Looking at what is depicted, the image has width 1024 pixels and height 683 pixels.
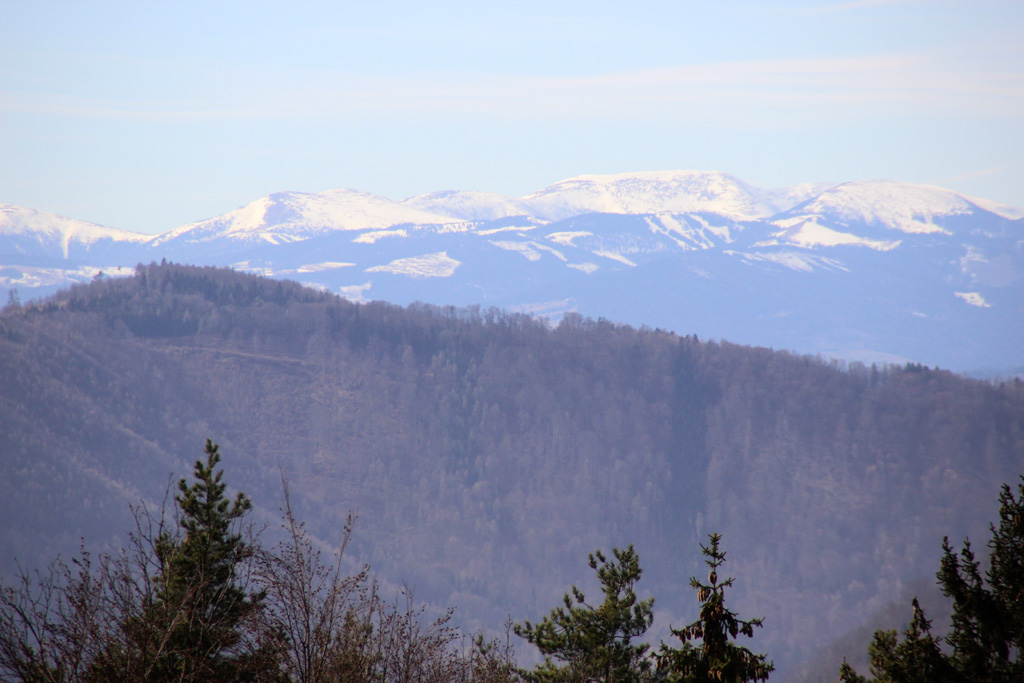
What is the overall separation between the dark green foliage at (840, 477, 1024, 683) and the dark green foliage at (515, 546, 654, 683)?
815cm

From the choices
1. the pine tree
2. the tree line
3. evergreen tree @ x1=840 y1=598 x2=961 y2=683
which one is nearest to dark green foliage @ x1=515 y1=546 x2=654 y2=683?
the tree line

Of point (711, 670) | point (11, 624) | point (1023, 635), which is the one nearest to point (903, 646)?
point (1023, 635)

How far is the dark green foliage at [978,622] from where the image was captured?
14.7 meters

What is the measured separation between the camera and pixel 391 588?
195625 millimetres

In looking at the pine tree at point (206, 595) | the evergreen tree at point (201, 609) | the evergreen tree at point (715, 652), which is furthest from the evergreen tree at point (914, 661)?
the pine tree at point (206, 595)

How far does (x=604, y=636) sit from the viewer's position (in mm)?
23328

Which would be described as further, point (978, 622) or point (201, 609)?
point (201, 609)

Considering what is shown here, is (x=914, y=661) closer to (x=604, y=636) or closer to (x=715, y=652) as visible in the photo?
(x=715, y=652)

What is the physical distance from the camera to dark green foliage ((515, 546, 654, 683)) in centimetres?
2270

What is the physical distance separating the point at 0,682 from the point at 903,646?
576 inches

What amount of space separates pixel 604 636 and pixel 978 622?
33.1ft

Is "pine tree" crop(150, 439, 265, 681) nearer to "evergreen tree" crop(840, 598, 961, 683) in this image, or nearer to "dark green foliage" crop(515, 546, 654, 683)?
"dark green foliage" crop(515, 546, 654, 683)

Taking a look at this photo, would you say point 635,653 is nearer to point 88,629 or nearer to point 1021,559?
point 1021,559

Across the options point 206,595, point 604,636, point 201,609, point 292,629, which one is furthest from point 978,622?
point 206,595
